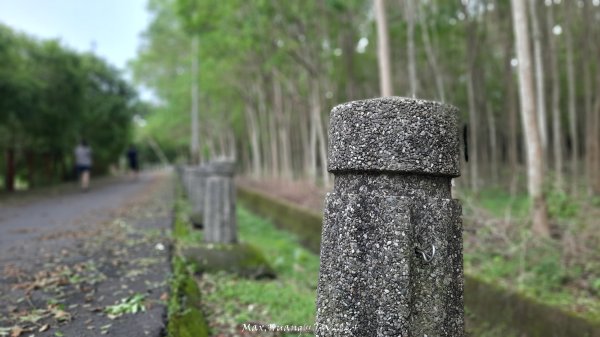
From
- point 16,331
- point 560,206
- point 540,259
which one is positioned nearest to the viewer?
point 16,331

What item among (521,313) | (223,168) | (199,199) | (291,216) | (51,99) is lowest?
(521,313)

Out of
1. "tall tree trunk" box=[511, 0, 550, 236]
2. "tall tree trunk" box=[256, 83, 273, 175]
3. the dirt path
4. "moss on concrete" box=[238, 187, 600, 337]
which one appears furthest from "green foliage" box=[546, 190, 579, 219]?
"tall tree trunk" box=[256, 83, 273, 175]

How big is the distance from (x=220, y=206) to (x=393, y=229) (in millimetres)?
4838

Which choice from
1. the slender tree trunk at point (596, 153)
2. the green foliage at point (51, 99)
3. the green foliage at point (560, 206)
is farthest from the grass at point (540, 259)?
the green foliage at point (51, 99)

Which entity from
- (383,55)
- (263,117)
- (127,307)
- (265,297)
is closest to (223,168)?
(265,297)

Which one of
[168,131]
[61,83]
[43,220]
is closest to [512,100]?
[43,220]

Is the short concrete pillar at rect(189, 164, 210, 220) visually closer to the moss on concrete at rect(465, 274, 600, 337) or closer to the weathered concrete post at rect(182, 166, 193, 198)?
the weathered concrete post at rect(182, 166, 193, 198)

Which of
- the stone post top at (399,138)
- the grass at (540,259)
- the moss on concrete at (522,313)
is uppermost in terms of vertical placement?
the stone post top at (399,138)

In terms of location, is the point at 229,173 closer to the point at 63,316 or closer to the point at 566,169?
the point at 63,316

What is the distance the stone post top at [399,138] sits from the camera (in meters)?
2.05

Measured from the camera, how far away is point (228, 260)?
5.96m

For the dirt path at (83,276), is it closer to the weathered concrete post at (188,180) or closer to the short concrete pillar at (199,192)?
the short concrete pillar at (199,192)

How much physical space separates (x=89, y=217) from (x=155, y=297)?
19.4ft

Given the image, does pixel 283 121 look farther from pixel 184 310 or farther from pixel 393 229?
pixel 393 229
